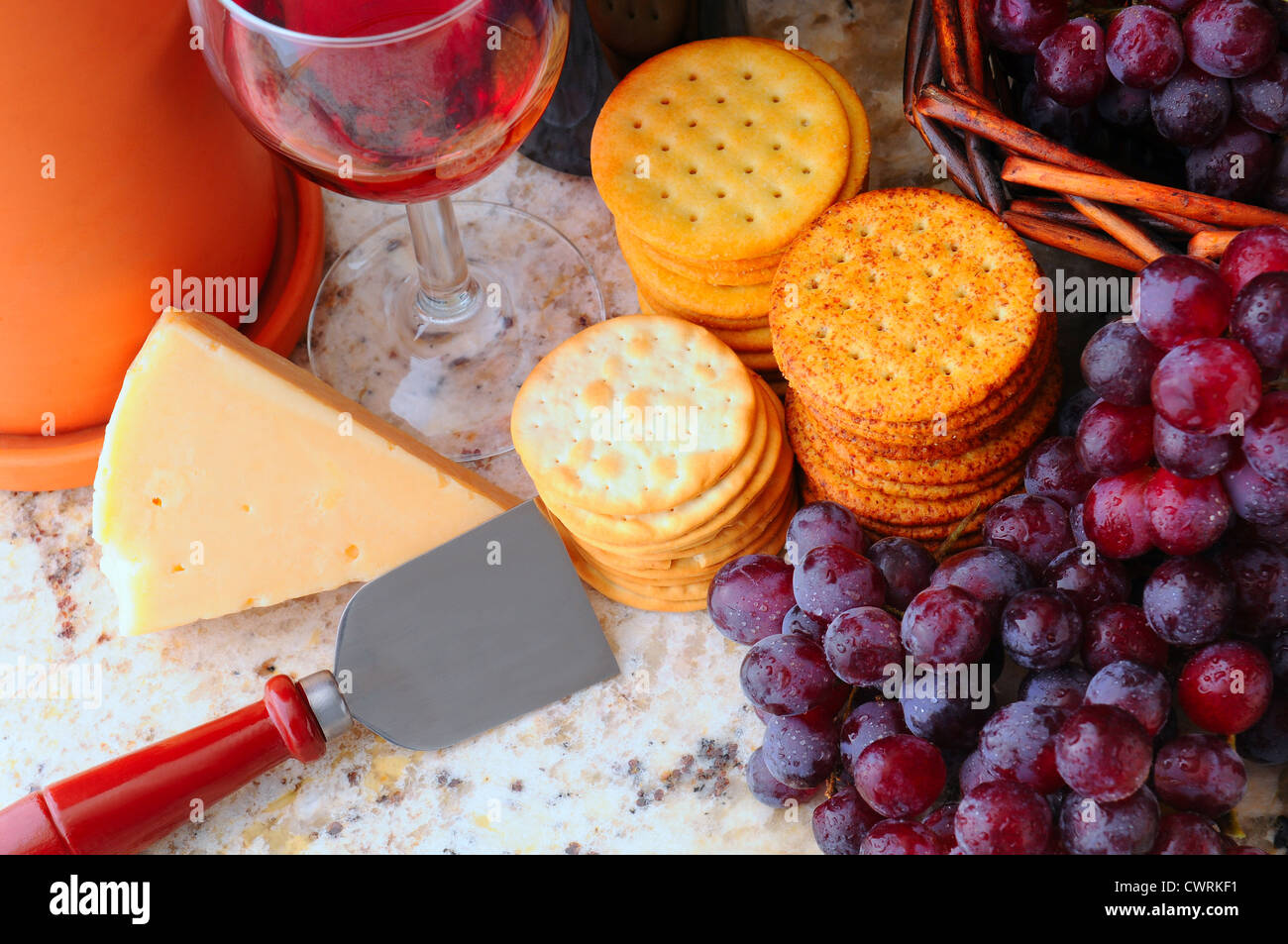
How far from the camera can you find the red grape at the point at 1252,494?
637mm

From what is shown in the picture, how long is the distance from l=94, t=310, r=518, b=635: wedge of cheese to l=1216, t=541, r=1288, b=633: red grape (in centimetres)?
48

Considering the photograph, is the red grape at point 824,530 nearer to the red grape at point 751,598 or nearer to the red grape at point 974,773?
the red grape at point 751,598

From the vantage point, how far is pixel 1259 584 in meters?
0.68

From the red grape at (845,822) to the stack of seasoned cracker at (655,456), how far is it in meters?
0.19

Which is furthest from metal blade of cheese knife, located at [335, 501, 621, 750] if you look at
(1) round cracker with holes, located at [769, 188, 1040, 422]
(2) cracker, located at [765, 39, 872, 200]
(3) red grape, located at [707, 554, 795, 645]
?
(2) cracker, located at [765, 39, 872, 200]

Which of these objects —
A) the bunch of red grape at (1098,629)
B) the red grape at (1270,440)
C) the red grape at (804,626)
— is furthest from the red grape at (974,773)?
the red grape at (1270,440)

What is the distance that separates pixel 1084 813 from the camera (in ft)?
2.06

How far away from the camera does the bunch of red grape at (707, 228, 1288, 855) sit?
0.63 metres

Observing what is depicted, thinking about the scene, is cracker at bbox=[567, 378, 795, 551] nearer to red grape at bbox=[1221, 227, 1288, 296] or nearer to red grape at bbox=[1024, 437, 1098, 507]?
red grape at bbox=[1024, 437, 1098, 507]

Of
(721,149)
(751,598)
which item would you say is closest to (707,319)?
(721,149)

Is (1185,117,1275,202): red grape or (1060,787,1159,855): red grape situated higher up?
(1185,117,1275,202): red grape

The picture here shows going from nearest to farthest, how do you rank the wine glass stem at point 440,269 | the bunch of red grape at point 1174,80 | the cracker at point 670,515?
the bunch of red grape at point 1174,80 → the cracker at point 670,515 → the wine glass stem at point 440,269

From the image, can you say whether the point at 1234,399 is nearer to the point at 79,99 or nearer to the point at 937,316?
the point at 937,316

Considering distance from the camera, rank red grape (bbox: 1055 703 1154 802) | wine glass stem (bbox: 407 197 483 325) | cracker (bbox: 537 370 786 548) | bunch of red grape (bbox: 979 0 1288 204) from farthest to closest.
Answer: wine glass stem (bbox: 407 197 483 325) < cracker (bbox: 537 370 786 548) < bunch of red grape (bbox: 979 0 1288 204) < red grape (bbox: 1055 703 1154 802)
